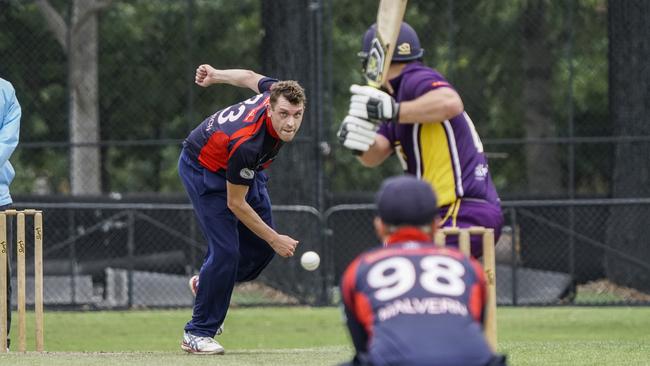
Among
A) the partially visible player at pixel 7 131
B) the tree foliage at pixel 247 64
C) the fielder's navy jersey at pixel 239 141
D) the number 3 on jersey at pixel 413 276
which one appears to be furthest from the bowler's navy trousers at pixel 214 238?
the tree foliage at pixel 247 64

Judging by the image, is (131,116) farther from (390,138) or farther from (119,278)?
(390,138)

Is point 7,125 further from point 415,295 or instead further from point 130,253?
point 415,295

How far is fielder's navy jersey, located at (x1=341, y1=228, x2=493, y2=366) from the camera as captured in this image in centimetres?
464

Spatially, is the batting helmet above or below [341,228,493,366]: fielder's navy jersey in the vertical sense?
above

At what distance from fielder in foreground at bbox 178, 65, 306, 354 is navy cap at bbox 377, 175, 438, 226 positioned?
3.17 m

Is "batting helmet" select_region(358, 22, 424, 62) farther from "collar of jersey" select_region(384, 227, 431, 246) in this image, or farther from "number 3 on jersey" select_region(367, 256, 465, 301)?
"number 3 on jersey" select_region(367, 256, 465, 301)

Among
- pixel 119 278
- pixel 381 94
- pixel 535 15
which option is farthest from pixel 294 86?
pixel 535 15

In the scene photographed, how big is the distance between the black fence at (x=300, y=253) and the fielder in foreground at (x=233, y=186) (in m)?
5.54

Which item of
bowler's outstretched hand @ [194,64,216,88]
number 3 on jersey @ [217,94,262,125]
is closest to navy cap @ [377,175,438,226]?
number 3 on jersey @ [217,94,262,125]

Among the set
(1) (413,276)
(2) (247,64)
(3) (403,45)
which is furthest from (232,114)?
(2) (247,64)

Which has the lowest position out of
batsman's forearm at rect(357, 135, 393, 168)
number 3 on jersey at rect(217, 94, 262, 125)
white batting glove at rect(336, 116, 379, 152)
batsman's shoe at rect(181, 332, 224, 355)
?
batsman's shoe at rect(181, 332, 224, 355)

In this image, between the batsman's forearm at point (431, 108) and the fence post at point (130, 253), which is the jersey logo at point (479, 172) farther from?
the fence post at point (130, 253)

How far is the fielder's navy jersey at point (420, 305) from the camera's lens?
4.64 meters

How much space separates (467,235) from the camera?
6.51 metres
